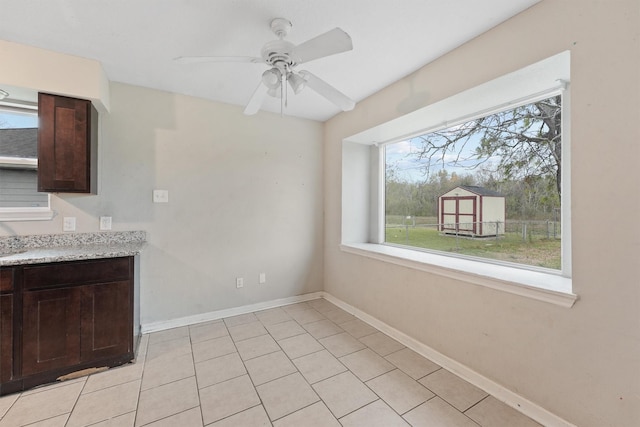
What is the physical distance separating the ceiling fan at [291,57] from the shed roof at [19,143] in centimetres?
186

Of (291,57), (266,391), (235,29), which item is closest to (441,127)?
(291,57)

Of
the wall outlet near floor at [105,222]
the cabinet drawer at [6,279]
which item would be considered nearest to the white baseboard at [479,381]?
the wall outlet near floor at [105,222]

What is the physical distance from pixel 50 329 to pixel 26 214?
1038 mm

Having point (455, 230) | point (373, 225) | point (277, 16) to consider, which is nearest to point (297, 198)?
point (373, 225)

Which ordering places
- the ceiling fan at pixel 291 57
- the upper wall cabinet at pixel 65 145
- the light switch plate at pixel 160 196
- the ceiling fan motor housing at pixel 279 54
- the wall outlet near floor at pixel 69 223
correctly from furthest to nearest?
the light switch plate at pixel 160 196 < the wall outlet near floor at pixel 69 223 < the upper wall cabinet at pixel 65 145 < the ceiling fan motor housing at pixel 279 54 < the ceiling fan at pixel 291 57

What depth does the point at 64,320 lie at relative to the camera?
6.25 ft

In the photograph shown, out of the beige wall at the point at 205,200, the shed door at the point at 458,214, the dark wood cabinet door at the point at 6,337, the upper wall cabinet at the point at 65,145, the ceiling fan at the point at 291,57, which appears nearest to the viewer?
the ceiling fan at the point at 291,57

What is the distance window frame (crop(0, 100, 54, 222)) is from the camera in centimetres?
217

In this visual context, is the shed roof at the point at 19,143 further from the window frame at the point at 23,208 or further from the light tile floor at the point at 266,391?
the light tile floor at the point at 266,391

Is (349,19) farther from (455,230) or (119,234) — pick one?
(119,234)

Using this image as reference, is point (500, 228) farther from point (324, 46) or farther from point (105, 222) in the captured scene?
point (105, 222)

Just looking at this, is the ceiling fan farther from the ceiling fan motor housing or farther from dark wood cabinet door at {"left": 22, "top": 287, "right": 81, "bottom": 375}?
dark wood cabinet door at {"left": 22, "top": 287, "right": 81, "bottom": 375}

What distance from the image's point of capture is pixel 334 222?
350 centimetres

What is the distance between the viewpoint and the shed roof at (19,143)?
2.19 metres
